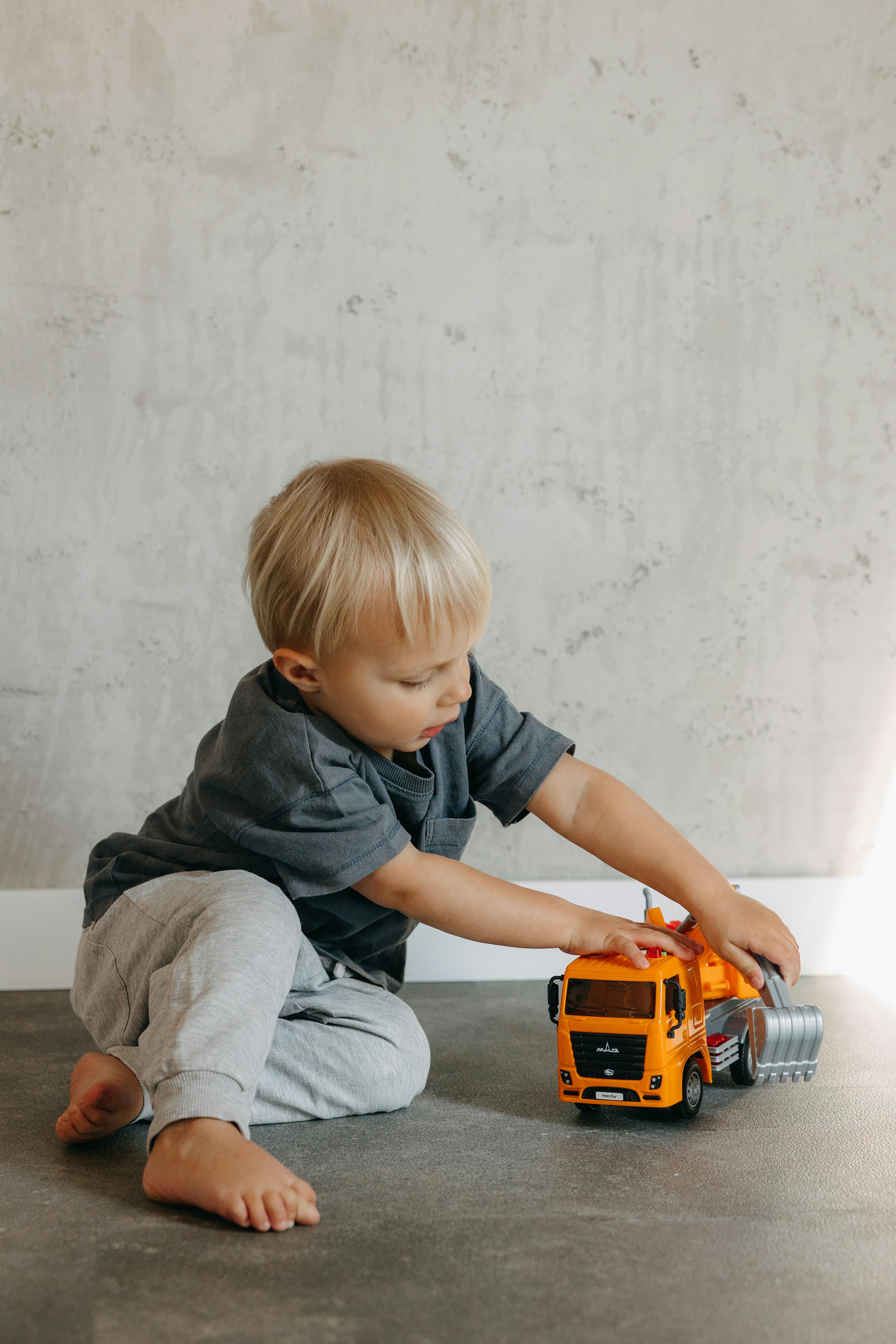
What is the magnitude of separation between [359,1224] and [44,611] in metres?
0.91

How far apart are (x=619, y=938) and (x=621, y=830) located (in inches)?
6.6

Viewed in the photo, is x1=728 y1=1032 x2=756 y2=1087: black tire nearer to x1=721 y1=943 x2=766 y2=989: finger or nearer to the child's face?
x1=721 y1=943 x2=766 y2=989: finger

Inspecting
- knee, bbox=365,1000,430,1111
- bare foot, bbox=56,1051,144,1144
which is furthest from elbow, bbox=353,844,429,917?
bare foot, bbox=56,1051,144,1144

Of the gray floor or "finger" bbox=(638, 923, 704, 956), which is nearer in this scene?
the gray floor

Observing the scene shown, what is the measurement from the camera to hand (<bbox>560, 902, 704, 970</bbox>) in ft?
2.75

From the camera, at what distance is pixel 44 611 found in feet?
4.35

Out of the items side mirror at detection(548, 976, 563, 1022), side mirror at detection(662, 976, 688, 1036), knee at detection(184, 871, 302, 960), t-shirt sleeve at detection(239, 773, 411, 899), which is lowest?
side mirror at detection(548, 976, 563, 1022)

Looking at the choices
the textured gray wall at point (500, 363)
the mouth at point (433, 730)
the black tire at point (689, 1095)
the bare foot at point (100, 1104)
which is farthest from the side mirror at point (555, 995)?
the textured gray wall at point (500, 363)

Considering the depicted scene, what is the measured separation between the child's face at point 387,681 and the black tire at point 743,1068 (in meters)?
0.39

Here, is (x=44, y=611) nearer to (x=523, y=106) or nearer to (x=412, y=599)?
(x=412, y=599)

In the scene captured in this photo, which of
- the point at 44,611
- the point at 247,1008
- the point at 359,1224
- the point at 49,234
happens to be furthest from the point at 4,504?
the point at 359,1224

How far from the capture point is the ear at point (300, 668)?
2.84ft

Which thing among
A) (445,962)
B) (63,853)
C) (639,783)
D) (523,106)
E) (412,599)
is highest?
(523,106)

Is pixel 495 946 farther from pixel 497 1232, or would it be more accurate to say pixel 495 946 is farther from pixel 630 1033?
pixel 497 1232
